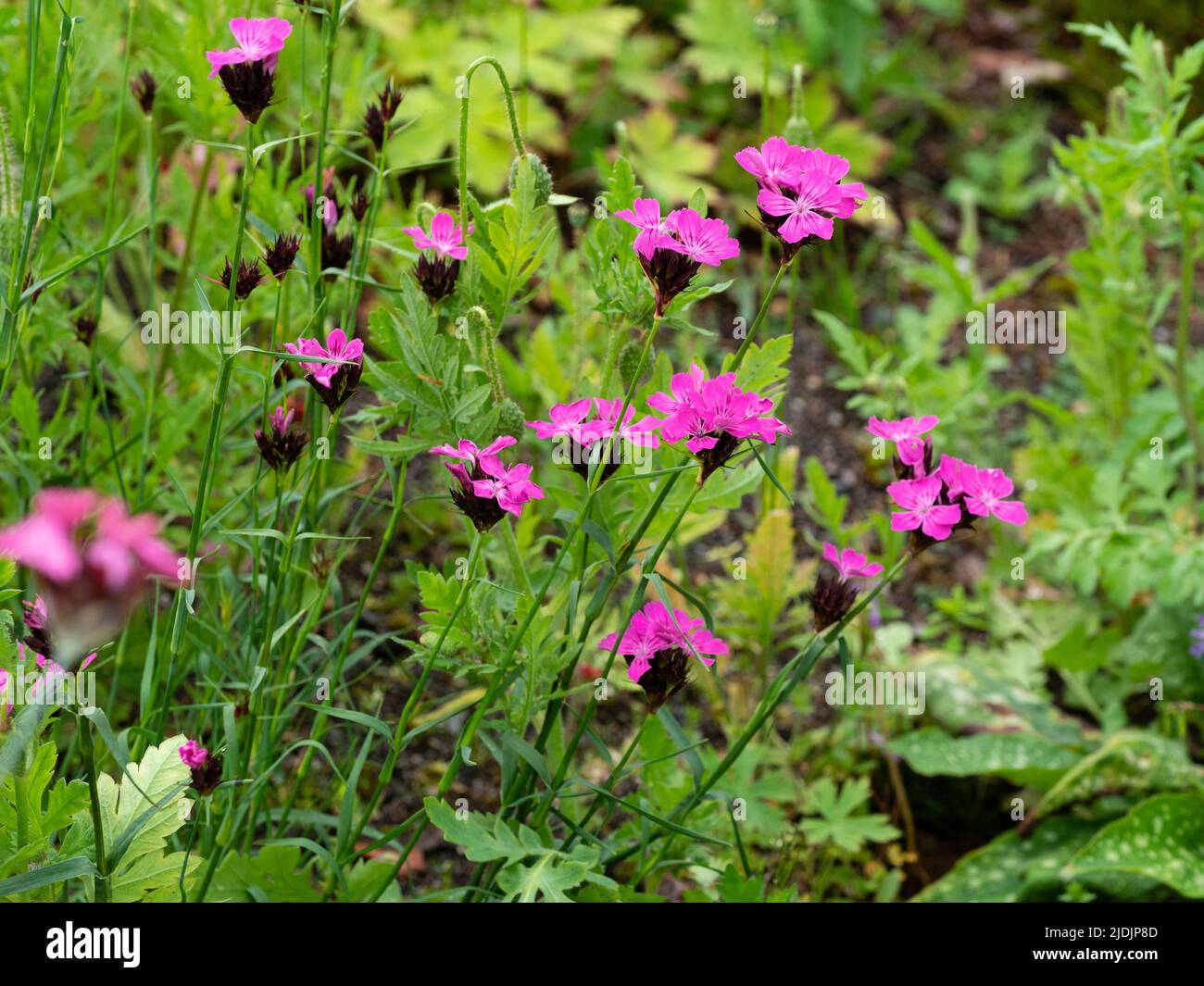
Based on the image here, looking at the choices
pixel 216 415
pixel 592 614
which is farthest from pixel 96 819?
pixel 592 614

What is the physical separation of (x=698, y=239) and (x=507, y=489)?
238 millimetres

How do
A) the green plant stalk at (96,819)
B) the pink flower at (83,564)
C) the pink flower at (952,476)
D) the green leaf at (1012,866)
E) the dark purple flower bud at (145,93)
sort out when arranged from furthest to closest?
the green leaf at (1012,866) → the dark purple flower bud at (145,93) → the pink flower at (952,476) → the green plant stalk at (96,819) → the pink flower at (83,564)

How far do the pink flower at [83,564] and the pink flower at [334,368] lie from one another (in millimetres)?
377

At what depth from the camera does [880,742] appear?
184cm

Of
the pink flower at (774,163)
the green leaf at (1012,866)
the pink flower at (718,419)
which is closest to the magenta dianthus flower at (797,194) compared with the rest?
the pink flower at (774,163)

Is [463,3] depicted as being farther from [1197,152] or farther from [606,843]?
[606,843]

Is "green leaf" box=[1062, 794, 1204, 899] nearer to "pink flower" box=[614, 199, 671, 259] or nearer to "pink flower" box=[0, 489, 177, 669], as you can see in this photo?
"pink flower" box=[614, 199, 671, 259]

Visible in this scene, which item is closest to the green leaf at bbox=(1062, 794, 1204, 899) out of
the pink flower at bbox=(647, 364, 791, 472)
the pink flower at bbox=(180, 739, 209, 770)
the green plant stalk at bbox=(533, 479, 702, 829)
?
the green plant stalk at bbox=(533, 479, 702, 829)

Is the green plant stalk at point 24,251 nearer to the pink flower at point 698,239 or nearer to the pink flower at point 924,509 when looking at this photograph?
the pink flower at point 698,239

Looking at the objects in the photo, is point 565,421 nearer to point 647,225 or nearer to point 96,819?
point 647,225

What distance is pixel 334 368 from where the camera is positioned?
100 cm

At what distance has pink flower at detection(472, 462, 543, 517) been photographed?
0.96 m

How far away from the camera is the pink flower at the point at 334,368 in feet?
3.28

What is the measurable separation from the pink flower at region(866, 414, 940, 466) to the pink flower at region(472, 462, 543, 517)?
1.01 feet
